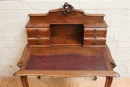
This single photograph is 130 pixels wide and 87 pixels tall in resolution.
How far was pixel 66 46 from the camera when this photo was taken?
4.17 ft

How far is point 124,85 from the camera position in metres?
1.70

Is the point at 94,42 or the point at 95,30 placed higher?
the point at 95,30

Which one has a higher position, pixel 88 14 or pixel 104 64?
pixel 88 14

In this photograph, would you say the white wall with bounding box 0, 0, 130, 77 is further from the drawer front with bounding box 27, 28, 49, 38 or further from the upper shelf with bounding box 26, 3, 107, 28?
the drawer front with bounding box 27, 28, 49, 38

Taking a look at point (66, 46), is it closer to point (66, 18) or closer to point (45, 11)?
point (66, 18)

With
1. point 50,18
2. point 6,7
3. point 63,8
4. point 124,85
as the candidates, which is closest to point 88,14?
point 63,8

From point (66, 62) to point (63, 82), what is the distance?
745mm

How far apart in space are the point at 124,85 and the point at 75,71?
956 mm

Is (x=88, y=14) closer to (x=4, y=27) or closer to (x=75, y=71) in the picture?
→ (x=75, y=71)

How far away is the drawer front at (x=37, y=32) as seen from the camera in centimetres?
123

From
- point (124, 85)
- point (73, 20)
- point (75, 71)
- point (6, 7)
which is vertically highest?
point (6, 7)

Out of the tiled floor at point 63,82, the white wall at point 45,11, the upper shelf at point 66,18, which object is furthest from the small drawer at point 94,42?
the tiled floor at point 63,82

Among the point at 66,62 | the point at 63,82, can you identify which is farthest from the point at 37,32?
the point at 63,82

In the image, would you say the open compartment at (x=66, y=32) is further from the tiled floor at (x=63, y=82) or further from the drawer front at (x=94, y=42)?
the tiled floor at (x=63, y=82)
